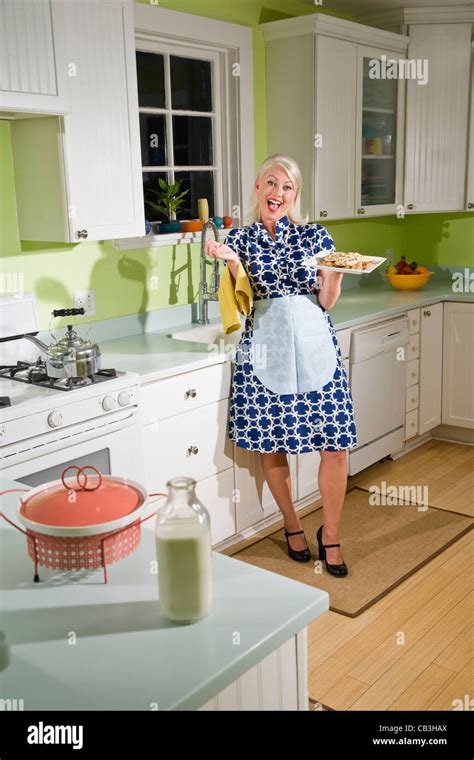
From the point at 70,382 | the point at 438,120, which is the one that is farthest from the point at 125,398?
the point at 438,120

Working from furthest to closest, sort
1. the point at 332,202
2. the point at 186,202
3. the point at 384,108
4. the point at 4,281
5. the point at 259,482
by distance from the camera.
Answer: the point at 384,108 < the point at 332,202 < the point at 186,202 < the point at 259,482 < the point at 4,281

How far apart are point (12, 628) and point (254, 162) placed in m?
3.35

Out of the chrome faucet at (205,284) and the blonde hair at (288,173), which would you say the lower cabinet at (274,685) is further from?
the chrome faucet at (205,284)

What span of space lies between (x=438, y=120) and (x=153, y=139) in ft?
6.44

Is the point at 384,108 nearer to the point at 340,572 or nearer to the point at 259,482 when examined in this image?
the point at 259,482

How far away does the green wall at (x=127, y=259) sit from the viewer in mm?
2949

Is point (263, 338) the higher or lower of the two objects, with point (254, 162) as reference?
lower

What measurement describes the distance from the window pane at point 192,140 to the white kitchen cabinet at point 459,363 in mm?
1747

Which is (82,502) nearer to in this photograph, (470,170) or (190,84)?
(190,84)

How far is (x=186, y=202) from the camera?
12.7ft

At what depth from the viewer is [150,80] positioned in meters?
3.56

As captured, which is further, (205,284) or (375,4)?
(375,4)

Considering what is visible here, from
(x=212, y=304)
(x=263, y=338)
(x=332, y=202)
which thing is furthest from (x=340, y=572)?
(x=332, y=202)

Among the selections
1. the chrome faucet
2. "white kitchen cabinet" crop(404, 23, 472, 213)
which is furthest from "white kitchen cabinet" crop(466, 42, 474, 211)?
the chrome faucet
